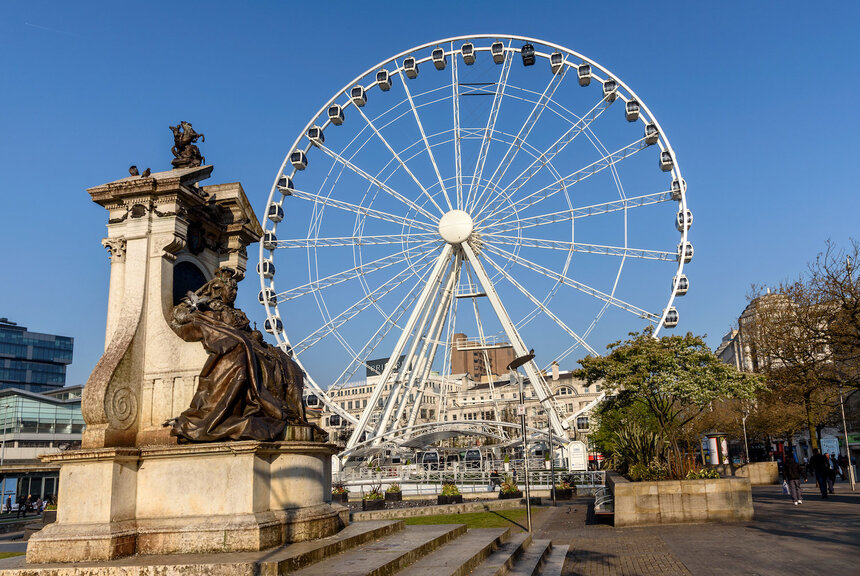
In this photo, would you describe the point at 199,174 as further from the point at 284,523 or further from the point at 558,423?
the point at 558,423

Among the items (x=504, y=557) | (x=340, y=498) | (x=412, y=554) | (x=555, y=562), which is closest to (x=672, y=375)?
(x=340, y=498)

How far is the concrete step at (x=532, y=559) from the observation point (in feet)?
32.8

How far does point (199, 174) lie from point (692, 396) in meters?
22.7

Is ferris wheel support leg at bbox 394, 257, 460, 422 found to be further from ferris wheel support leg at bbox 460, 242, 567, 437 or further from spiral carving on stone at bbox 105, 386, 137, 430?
spiral carving on stone at bbox 105, 386, 137, 430

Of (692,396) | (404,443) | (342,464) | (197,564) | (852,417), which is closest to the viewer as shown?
(197,564)

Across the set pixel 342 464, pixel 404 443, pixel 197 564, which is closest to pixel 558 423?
pixel 342 464

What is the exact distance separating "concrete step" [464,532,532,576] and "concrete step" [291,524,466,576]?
0.71 metres

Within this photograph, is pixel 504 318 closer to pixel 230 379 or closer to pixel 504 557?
pixel 504 557

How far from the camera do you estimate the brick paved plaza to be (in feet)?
35.1

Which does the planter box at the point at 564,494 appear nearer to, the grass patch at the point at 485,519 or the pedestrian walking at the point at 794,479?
the grass patch at the point at 485,519

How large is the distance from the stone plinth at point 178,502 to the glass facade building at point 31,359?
129 m

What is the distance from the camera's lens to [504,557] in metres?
10.1

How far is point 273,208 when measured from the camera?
120 ft

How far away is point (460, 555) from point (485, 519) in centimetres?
1059
